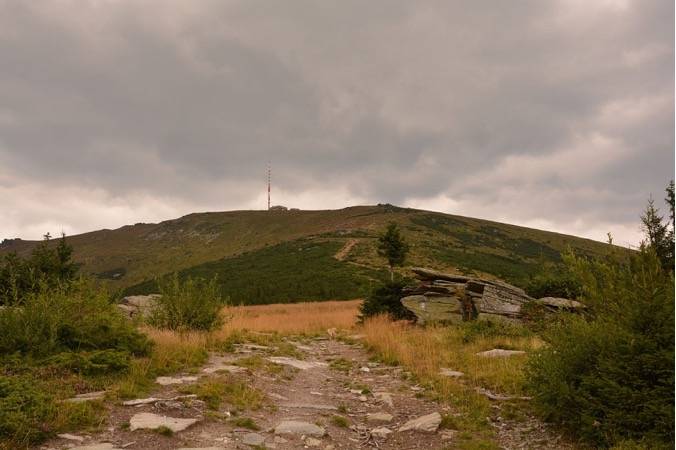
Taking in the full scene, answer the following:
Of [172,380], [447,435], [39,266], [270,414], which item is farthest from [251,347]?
[39,266]

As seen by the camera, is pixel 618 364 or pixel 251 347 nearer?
pixel 618 364

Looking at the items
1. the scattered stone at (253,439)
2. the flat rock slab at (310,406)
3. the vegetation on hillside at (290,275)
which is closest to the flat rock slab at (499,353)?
the flat rock slab at (310,406)

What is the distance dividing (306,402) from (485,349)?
6430 millimetres

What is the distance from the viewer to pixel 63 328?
9.17 metres

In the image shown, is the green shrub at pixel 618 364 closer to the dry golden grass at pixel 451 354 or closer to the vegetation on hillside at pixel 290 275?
the dry golden grass at pixel 451 354

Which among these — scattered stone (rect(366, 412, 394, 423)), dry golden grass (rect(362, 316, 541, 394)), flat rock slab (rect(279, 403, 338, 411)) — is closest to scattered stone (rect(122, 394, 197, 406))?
flat rock slab (rect(279, 403, 338, 411))

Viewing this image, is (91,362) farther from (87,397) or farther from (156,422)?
(156,422)

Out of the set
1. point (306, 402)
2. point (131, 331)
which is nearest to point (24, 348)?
point (131, 331)

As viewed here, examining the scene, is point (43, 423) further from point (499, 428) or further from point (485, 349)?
point (485, 349)

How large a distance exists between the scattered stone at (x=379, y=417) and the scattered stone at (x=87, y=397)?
3.98m

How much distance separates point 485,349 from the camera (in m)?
12.5

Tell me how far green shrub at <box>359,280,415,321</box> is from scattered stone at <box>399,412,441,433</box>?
13920 mm

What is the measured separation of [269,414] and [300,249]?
72636mm

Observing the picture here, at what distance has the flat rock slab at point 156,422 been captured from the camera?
5.80 meters
